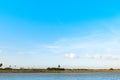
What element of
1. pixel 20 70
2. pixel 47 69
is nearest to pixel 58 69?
pixel 47 69

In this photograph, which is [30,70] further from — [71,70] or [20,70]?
[71,70]

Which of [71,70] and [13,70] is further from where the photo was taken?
[71,70]

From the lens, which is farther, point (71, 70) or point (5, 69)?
point (71, 70)

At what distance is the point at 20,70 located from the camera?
168 metres

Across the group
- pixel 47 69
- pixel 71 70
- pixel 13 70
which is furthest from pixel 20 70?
pixel 71 70

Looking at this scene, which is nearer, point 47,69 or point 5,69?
point 5,69

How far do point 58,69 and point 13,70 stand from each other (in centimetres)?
2830

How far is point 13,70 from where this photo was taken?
166500 millimetres

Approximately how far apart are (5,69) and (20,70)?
9.50 meters

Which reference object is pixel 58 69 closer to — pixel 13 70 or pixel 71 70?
pixel 71 70

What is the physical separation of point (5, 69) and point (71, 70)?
42958mm

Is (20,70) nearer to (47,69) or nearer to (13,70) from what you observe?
(13,70)

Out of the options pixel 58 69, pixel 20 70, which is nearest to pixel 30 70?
pixel 20 70

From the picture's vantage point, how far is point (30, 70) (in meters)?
172
